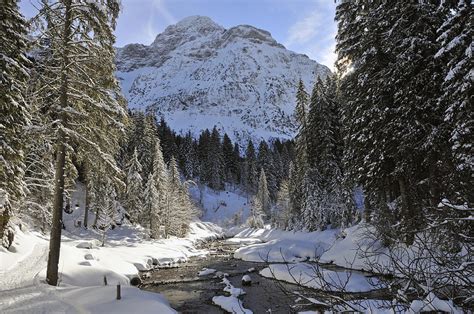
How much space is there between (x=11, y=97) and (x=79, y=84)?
389 centimetres

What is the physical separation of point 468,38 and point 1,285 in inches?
757

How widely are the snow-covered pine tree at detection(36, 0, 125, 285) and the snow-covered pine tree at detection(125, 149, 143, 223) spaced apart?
3728 centimetres

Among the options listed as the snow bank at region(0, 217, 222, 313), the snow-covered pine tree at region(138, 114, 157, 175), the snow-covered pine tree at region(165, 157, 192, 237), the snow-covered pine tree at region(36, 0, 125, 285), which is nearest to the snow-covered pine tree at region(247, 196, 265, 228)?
the snow-covered pine tree at region(165, 157, 192, 237)

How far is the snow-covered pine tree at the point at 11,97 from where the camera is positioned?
15.4 metres

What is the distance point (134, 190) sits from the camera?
51281 millimetres

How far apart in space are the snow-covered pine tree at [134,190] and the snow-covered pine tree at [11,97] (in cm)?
3369

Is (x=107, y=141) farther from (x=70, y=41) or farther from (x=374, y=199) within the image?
(x=374, y=199)

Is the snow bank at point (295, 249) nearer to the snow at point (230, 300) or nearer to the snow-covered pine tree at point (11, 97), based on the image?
the snow at point (230, 300)

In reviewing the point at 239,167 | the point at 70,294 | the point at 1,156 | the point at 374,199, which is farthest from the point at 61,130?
the point at 239,167

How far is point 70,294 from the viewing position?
13.2m

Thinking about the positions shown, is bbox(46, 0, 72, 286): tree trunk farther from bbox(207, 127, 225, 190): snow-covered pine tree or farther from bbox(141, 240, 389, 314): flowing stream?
bbox(207, 127, 225, 190): snow-covered pine tree

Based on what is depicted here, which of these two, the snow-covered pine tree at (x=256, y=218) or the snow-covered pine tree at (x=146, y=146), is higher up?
the snow-covered pine tree at (x=146, y=146)

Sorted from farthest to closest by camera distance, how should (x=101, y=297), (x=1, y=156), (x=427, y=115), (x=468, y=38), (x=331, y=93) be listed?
(x=331, y=93) < (x=427, y=115) < (x=1, y=156) < (x=101, y=297) < (x=468, y=38)

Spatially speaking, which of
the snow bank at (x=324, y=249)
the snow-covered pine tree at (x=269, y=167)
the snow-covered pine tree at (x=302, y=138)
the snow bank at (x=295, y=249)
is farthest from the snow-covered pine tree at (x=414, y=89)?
the snow-covered pine tree at (x=269, y=167)
